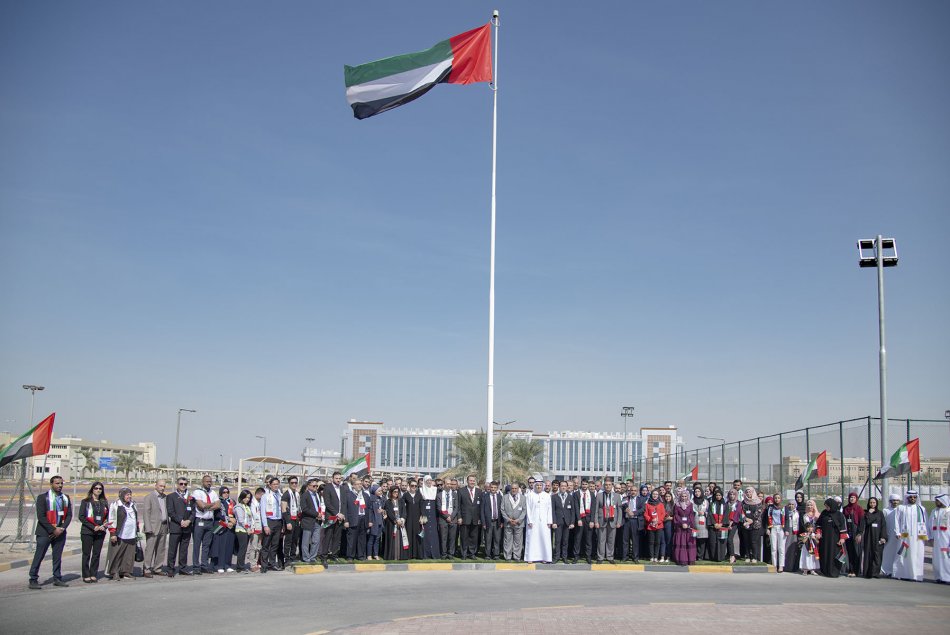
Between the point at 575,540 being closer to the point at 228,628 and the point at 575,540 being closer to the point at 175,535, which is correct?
the point at 175,535

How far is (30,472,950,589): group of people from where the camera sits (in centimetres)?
1529

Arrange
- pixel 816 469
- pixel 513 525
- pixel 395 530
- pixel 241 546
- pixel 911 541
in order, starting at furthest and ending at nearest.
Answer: pixel 816 469 < pixel 513 525 < pixel 395 530 < pixel 911 541 < pixel 241 546

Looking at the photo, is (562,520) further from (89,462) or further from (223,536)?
(89,462)

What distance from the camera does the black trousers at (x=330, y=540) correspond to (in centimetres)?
1722

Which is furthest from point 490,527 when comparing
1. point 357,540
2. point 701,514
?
point 701,514

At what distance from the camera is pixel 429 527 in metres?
18.0

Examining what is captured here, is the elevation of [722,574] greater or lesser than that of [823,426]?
lesser

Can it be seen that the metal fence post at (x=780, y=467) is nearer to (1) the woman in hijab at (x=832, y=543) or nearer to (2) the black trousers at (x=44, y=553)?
(1) the woman in hijab at (x=832, y=543)

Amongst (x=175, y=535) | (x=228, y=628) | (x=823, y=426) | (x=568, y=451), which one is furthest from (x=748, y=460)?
(x=568, y=451)

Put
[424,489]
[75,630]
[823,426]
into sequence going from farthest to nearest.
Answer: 1. [823,426]
2. [424,489]
3. [75,630]

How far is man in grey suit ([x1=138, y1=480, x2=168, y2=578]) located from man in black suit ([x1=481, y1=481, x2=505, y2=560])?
6704 millimetres

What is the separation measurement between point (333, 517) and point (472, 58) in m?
12.0

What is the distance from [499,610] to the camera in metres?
11.7

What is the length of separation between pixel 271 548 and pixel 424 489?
11.6 ft
